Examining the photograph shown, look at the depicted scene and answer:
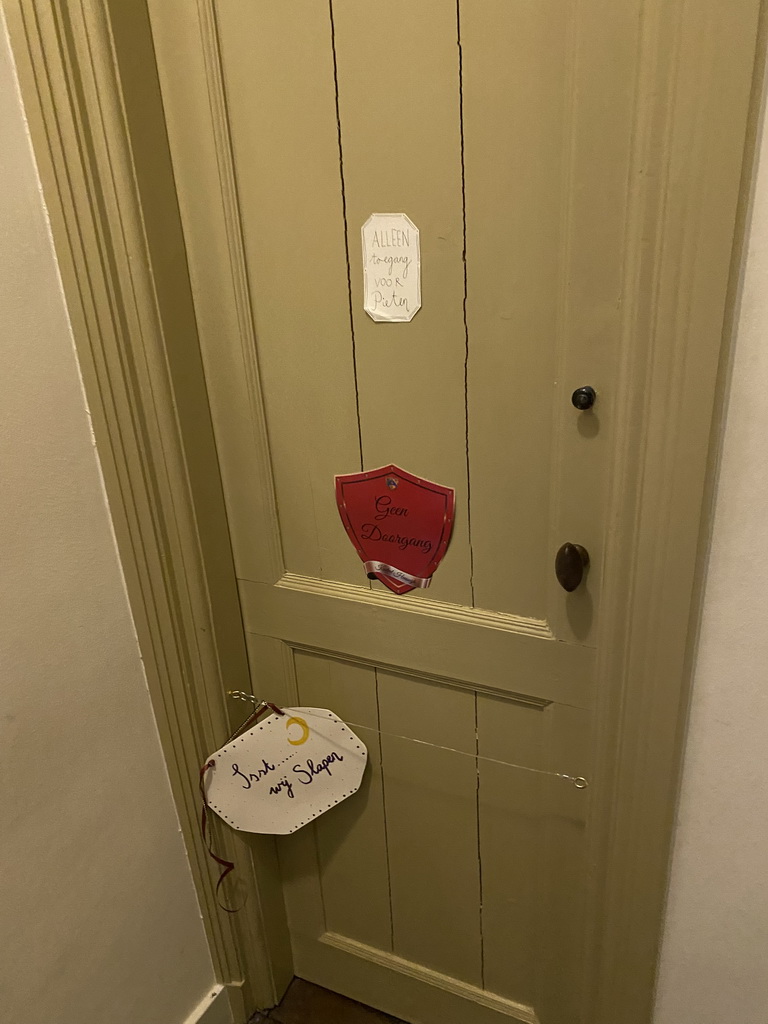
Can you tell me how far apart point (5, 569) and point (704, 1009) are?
112cm

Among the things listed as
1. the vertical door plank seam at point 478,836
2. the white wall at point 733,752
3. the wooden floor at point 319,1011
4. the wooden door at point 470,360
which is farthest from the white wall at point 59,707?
the white wall at point 733,752

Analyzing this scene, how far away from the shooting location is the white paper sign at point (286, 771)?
1160 mm

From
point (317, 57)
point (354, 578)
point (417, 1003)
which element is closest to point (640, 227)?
point (317, 57)

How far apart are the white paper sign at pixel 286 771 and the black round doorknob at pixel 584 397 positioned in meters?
0.64

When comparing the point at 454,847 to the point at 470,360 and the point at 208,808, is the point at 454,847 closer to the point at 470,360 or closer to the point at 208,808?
the point at 208,808

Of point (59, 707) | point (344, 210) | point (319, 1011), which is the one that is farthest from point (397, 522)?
point (319, 1011)

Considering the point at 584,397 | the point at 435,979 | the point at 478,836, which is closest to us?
the point at 584,397

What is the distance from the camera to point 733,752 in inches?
33.5

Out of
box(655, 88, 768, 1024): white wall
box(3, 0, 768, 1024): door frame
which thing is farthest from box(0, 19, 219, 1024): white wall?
box(655, 88, 768, 1024): white wall

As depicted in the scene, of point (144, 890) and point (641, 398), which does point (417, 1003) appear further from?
point (641, 398)

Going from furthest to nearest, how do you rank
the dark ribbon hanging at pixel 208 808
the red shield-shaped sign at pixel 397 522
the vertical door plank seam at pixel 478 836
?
the dark ribbon hanging at pixel 208 808
the vertical door plank seam at pixel 478 836
the red shield-shaped sign at pixel 397 522

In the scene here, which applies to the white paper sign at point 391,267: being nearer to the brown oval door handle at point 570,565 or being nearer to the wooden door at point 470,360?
the wooden door at point 470,360

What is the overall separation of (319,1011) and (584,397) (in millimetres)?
1313

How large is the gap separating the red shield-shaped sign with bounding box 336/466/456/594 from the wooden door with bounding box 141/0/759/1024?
2cm
